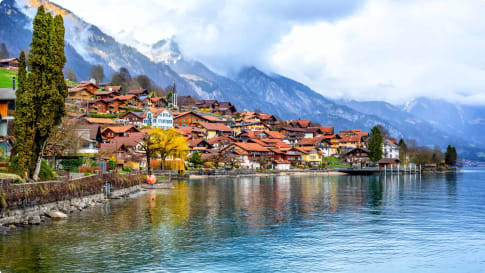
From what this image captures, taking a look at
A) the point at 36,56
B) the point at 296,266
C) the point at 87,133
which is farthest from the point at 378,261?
the point at 87,133

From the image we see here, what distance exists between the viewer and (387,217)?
47.7 m

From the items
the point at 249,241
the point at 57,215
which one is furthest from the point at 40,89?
the point at 249,241

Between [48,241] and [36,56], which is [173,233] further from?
[36,56]

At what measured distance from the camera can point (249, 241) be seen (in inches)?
1329

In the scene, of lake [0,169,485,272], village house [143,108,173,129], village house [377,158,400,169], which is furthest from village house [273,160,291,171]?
lake [0,169,485,272]

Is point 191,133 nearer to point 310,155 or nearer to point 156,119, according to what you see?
point 156,119

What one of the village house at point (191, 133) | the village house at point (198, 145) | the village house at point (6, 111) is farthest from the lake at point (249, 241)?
the village house at point (191, 133)

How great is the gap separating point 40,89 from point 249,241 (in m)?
28.0

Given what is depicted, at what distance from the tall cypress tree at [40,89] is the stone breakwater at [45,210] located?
460 cm

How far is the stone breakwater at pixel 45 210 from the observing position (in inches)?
1430

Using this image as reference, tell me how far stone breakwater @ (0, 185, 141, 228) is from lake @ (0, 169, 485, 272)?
1331 mm

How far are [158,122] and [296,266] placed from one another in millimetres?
161742

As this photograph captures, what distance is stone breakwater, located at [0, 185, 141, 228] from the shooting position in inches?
1430

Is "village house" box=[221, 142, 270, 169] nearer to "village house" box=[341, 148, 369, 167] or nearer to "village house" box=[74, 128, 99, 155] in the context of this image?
"village house" box=[341, 148, 369, 167]
